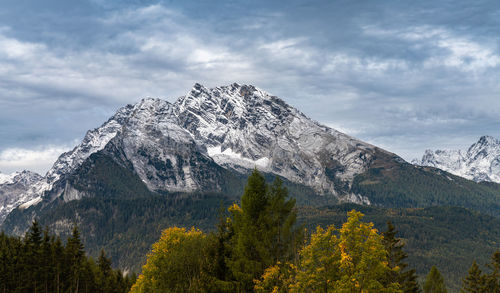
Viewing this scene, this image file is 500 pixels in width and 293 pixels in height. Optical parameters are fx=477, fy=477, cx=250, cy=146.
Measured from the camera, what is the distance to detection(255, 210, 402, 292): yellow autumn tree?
134ft

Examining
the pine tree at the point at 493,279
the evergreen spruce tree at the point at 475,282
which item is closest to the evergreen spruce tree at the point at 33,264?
the evergreen spruce tree at the point at 475,282

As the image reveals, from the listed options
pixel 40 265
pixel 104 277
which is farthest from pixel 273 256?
pixel 104 277

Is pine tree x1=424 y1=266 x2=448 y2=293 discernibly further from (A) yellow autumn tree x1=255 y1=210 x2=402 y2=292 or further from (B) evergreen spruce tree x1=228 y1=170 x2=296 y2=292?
(A) yellow autumn tree x1=255 y1=210 x2=402 y2=292

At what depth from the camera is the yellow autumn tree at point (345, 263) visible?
134 ft

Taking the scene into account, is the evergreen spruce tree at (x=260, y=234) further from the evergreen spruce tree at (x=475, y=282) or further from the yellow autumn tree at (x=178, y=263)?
the evergreen spruce tree at (x=475, y=282)

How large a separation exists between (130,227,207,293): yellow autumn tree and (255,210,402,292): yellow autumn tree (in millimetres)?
16753

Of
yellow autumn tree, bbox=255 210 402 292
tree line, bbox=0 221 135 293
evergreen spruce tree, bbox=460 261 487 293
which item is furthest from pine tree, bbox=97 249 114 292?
yellow autumn tree, bbox=255 210 402 292

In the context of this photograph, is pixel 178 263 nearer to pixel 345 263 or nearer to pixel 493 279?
pixel 345 263

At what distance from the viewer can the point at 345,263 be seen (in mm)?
40906

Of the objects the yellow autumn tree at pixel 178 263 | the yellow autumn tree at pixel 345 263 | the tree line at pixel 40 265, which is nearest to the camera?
the yellow autumn tree at pixel 345 263

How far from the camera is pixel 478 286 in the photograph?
92.6m

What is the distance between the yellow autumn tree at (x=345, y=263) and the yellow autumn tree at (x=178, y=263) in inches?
660

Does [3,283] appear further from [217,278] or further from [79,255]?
[217,278]

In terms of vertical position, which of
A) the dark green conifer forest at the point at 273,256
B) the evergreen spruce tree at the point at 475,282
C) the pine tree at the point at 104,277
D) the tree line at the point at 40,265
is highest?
the dark green conifer forest at the point at 273,256
